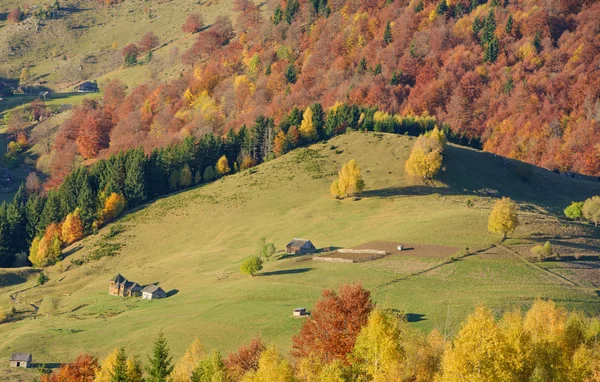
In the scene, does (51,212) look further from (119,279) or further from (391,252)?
(391,252)

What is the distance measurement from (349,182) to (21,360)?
6577 centimetres

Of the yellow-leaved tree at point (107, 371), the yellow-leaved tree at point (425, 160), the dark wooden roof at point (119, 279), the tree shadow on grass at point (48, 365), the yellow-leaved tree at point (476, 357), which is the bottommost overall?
the dark wooden roof at point (119, 279)

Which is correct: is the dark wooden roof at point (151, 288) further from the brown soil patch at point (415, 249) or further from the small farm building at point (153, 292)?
the brown soil patch at point (415, 249)

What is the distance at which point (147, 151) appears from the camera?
199000 mm

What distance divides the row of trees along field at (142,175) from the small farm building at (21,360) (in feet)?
180

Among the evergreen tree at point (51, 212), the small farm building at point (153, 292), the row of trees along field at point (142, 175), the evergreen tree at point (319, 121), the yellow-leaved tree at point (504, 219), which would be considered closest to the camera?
the small farm building at point (153, 292)

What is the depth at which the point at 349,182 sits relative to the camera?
422 feet

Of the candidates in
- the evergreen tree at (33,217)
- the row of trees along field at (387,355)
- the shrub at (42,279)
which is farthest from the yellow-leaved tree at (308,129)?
the row of trees along field at (387,355)

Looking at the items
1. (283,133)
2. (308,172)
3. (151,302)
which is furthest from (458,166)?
(151,302)

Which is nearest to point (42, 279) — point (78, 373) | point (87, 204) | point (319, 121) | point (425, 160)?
point (87, 204)

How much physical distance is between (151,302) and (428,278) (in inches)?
1411

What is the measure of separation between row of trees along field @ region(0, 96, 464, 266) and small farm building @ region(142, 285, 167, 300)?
35.1m

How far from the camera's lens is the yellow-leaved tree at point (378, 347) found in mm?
53056

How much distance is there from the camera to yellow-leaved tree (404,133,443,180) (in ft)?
436
